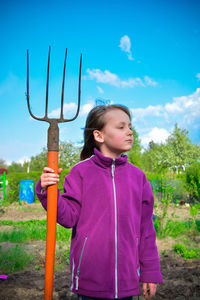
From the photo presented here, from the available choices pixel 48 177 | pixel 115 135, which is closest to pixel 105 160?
pixel 115 135

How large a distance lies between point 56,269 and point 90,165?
219 cm

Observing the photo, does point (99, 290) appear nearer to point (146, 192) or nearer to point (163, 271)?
point (146, 192)

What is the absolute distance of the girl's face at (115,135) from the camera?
1.70m

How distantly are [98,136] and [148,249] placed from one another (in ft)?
2.77

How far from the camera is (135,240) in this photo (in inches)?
62.2

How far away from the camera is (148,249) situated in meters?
1.68

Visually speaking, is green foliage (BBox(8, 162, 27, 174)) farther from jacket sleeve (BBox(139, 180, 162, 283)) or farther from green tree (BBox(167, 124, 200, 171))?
jacket sleeve (BBox(139, 180, 162, 283))

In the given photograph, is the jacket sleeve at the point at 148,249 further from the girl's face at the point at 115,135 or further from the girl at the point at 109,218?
the girl's face at the point at 115,135

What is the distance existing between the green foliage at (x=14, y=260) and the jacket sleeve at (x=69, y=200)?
2.10 meters

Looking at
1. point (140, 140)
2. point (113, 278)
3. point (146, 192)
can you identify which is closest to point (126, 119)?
point (146, 192)

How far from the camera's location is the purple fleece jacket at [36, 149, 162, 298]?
144 centimetres

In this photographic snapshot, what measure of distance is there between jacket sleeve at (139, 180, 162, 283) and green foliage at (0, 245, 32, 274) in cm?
211

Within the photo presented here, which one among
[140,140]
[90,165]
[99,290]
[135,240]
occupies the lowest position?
[99,290]

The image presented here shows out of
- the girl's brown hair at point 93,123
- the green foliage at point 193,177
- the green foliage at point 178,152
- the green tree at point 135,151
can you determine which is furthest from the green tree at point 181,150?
the girl's brown hair at point 93,123
